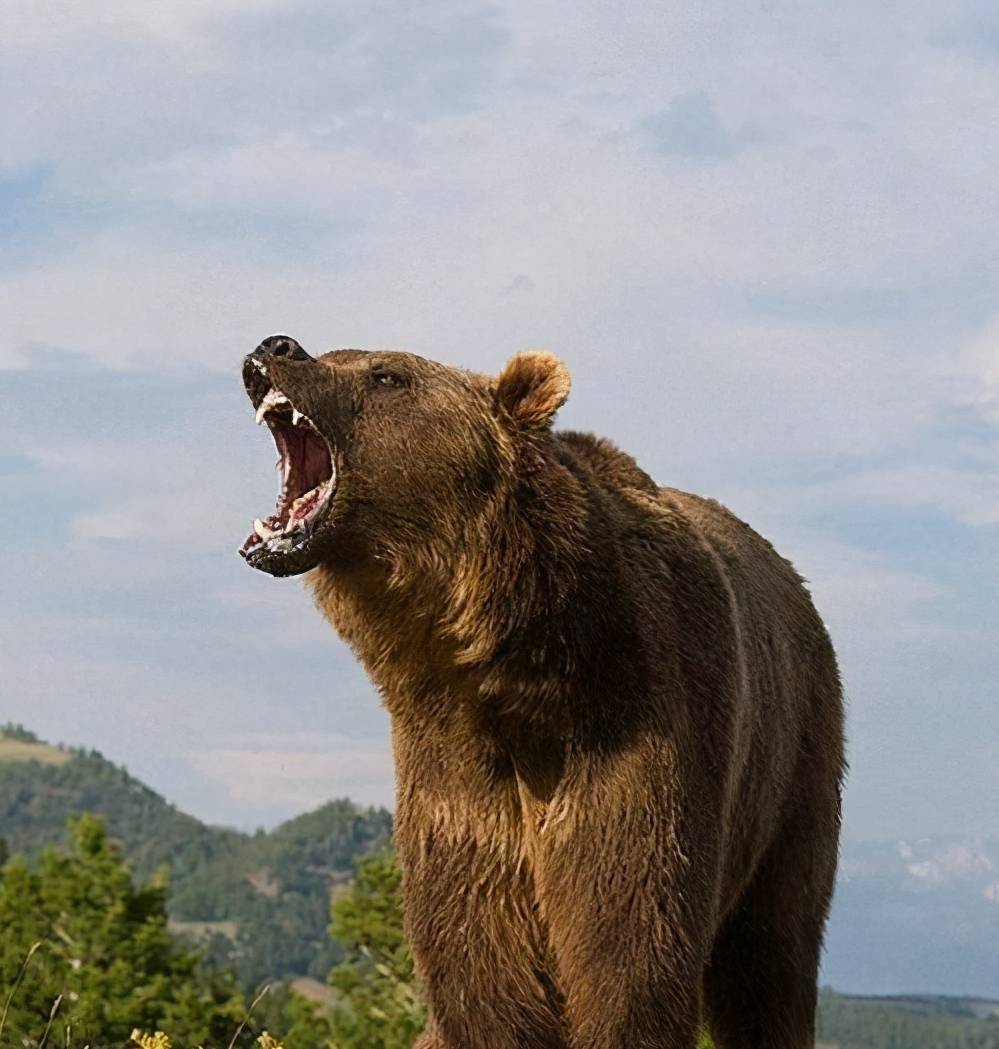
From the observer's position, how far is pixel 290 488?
6.29 m

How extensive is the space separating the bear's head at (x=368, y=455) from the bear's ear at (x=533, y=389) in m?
0.02

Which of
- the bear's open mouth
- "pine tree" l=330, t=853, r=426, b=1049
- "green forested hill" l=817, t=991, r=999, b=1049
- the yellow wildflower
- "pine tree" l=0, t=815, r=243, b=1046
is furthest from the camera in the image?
"green forested hill" l=817, t=991, r=999, b=1049

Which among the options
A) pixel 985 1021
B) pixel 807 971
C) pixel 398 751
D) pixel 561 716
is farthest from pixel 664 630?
pixel 985 1021

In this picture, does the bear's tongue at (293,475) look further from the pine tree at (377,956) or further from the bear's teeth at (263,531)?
the pine tree at (377,956)

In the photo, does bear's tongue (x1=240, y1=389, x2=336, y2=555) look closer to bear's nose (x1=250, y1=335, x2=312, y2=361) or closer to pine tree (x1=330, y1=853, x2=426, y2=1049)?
bear's nose (x1=250, y1=335, x2=312, y2=361)

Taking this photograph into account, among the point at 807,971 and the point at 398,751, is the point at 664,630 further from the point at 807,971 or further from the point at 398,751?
the point at 807,971

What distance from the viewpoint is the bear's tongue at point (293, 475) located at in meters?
6.11

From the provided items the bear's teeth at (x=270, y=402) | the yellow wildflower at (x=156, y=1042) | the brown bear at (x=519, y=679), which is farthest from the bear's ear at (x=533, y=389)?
the yellow wildflower at (x=156, y=1042)

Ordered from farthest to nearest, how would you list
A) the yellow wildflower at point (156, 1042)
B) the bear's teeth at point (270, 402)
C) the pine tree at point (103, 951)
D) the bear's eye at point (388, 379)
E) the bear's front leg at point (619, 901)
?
1. the pine tree at point (103, 951)
2. the bear's front leg at point (619, 901)
3. the bear's eye at point (388, 379)
4. the bear's teeth at point (270, 402)
5. the yellow wildflower at point (156, 1042)

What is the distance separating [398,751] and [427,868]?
412 mm

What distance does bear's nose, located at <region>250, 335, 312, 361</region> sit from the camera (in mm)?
6227

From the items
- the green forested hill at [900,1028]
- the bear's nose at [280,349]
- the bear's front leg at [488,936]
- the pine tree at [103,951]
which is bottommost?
the bear's front leg at [488,936]

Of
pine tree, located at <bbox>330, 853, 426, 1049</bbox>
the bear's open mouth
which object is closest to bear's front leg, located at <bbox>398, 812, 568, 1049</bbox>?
the bear's open mouth

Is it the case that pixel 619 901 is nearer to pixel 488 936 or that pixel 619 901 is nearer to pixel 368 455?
pixel 488 936
